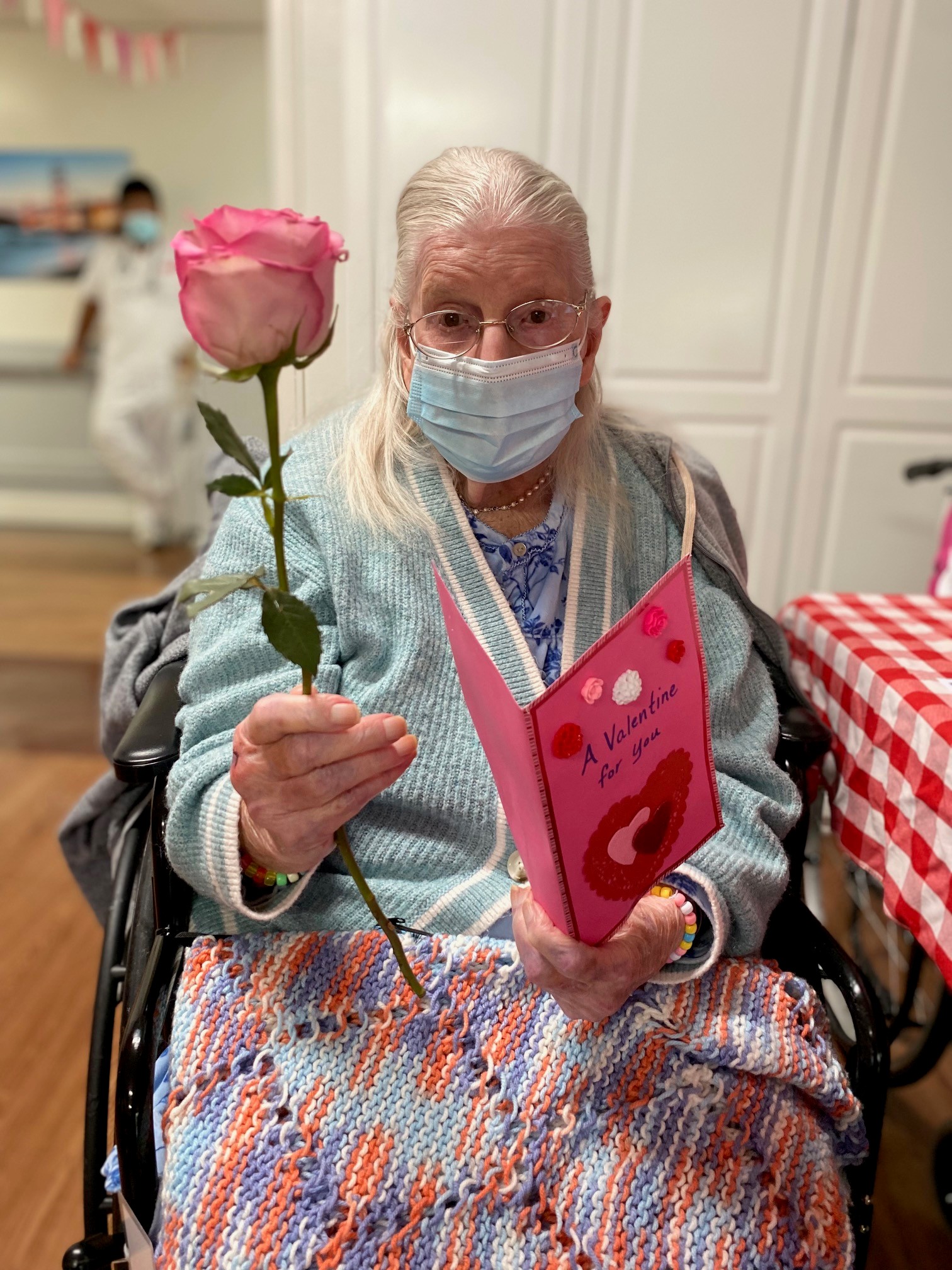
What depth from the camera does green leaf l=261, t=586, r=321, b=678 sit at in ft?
1.57

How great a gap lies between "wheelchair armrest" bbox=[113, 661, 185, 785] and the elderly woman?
0.03 meters

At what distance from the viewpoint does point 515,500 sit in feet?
3.10

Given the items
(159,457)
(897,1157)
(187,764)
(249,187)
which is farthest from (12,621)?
(897,1157)

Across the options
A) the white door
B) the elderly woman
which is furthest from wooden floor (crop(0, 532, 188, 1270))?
Answer: the white door

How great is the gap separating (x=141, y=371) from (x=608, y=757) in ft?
15.2

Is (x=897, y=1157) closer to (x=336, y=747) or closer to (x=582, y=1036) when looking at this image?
(x=582, y=1036)

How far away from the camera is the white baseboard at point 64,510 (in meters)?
5.23

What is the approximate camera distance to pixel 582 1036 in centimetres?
72

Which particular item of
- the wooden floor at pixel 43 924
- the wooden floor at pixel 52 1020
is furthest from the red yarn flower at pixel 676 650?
the wooden floor at pixel 43 924

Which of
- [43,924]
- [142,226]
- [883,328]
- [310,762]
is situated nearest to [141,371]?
[142,226]

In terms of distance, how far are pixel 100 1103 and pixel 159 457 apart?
429 cm

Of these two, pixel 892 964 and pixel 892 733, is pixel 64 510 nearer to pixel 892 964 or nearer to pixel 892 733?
pixel 892 964

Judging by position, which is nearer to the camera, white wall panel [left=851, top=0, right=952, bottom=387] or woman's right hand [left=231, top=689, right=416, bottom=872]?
woman's right hand [left=231, top=689, right=416, bottom=872]

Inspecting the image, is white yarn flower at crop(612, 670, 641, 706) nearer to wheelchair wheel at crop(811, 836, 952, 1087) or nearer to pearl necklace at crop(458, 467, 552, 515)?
pearl necklace at crop(458, 467, 552, 515)
